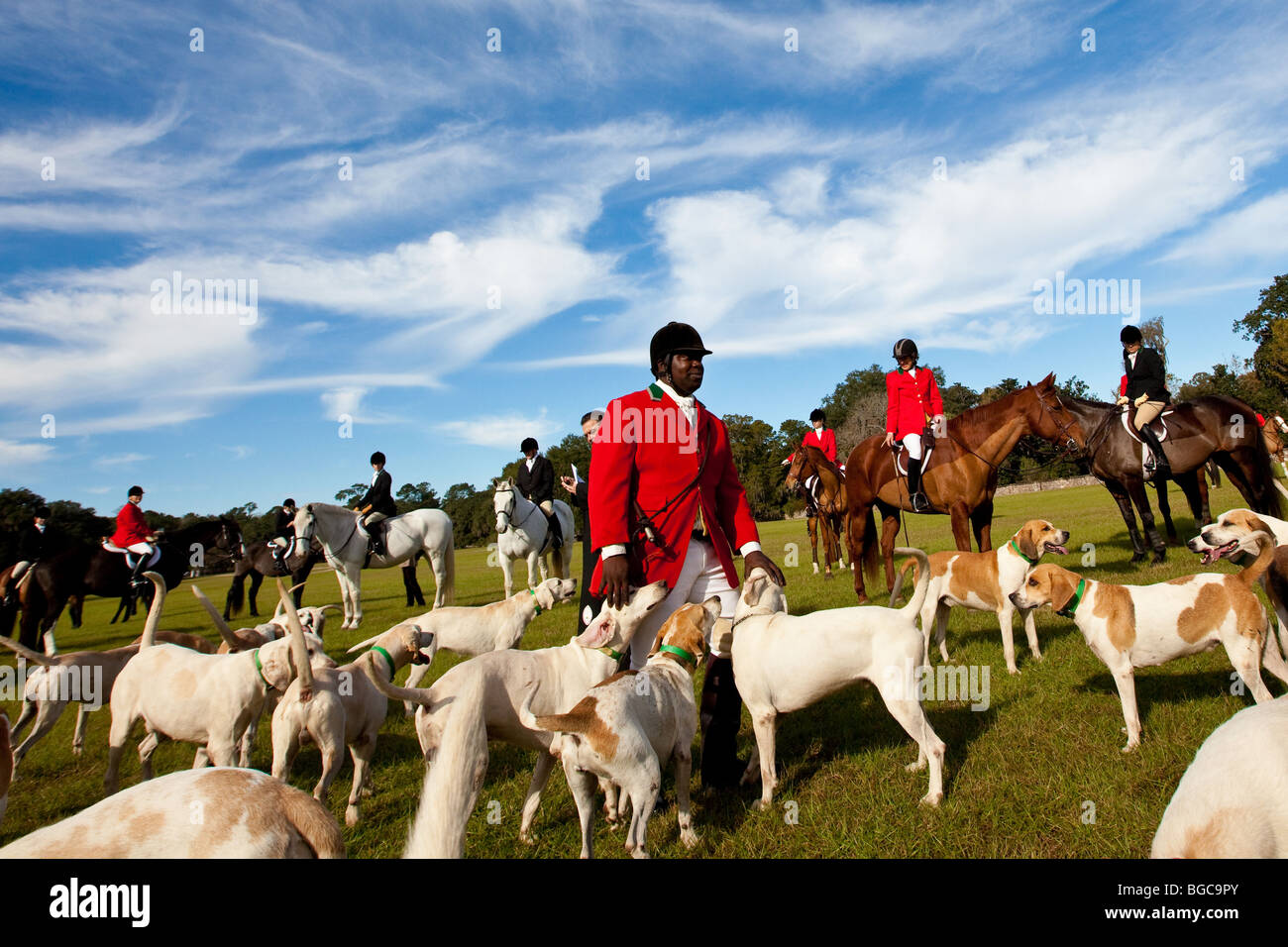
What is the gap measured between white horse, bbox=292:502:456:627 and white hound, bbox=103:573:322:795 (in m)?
9.25

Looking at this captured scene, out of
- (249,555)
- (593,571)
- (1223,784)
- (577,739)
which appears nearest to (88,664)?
(593,571)

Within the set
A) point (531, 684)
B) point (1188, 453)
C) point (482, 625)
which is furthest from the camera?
point (1188, 453)

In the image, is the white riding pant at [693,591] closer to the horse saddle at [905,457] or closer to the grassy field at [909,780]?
the grassy field at [909,780]

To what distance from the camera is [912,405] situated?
11266 millimetres

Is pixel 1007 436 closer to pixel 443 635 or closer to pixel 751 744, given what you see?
pixel 751 744

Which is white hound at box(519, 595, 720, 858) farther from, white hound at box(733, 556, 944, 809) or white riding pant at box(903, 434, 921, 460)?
white riding pant at box(903, 434, 921, 460)

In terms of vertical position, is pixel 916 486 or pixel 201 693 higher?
pixel 916 486

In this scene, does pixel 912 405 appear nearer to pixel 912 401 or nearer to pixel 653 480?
pixel 912 401

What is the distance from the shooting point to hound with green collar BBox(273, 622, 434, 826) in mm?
4539

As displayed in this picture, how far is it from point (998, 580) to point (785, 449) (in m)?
79.3

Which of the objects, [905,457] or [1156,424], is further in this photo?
[1156,424]

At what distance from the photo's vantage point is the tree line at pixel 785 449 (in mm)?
47812

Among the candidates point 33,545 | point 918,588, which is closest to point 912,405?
point 918,588

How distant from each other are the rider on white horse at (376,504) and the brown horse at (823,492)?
30.8 ft
